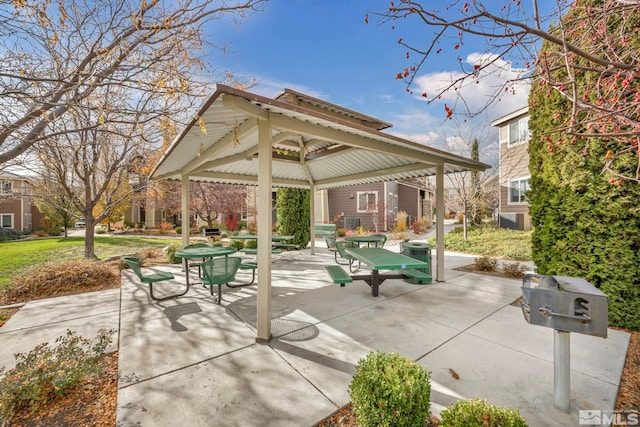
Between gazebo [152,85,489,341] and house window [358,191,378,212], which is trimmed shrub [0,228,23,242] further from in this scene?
house window [358,191,378,212]

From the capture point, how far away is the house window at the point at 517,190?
15.9 meters

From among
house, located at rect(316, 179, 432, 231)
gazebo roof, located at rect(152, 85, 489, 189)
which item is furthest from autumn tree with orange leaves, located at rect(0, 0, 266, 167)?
house, located at rect(316, 179, 432, 231)

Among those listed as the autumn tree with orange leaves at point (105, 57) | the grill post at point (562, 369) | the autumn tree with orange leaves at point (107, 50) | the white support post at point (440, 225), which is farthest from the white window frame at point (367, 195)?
the grill post at point (562, 369)

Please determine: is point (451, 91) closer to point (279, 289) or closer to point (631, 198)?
point (631, 198)

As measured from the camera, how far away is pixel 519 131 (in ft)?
51.7

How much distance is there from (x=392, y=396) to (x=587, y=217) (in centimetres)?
468

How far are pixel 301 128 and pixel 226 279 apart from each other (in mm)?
3105

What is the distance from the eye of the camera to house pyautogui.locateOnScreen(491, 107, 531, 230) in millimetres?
15695

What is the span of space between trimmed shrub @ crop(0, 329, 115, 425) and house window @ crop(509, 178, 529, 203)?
65.7 ft

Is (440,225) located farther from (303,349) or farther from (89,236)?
(89,236)

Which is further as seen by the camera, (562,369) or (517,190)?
(517,190)

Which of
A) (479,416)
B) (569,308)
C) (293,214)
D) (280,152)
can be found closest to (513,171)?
(293,214)

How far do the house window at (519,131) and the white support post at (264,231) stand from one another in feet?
57.9

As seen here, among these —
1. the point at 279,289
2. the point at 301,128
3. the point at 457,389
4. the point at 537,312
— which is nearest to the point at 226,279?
the point at 279,289
